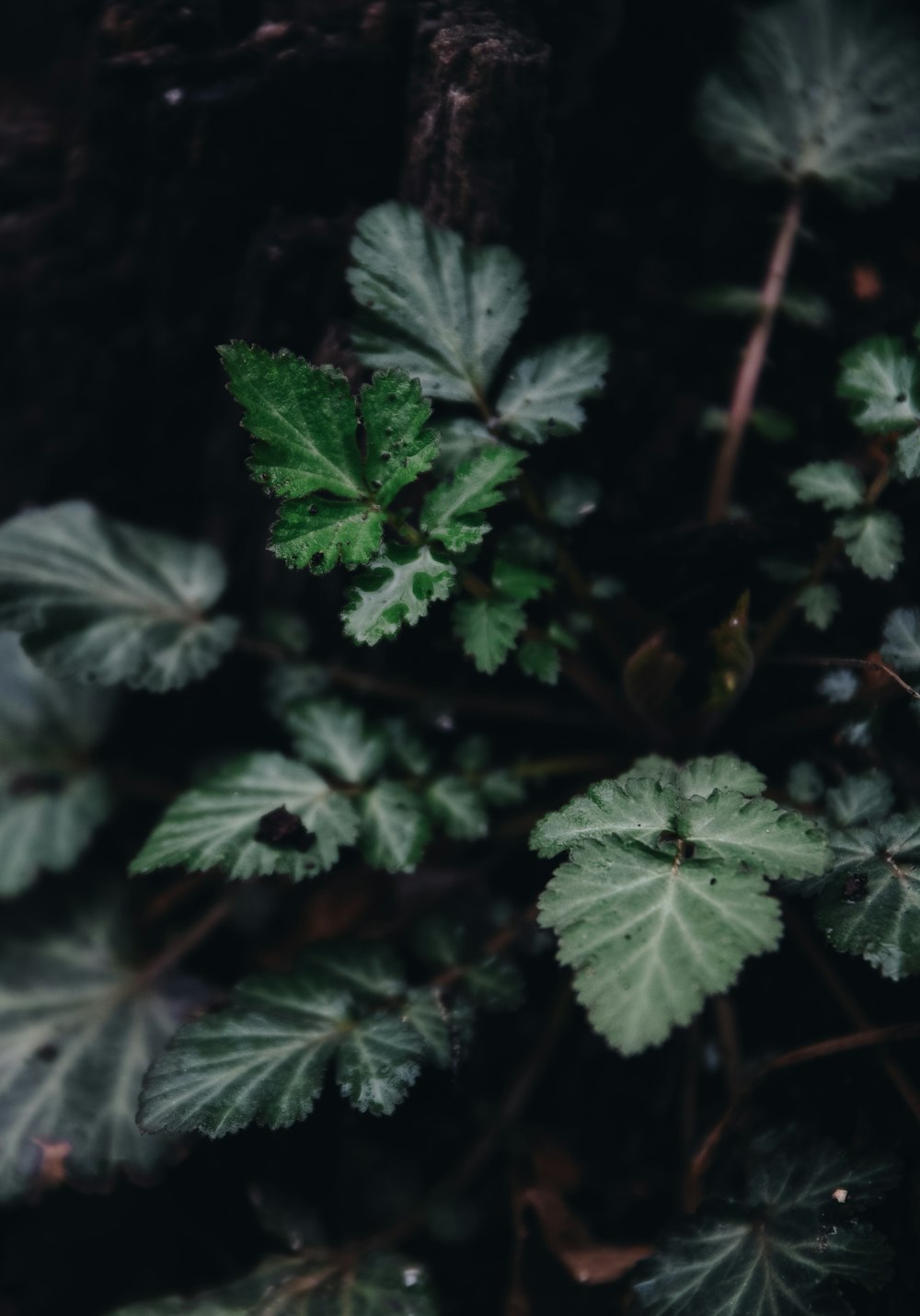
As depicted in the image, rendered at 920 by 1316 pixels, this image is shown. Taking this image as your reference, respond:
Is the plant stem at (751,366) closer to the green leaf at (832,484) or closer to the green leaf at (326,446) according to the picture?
the green leaf at (832,484)

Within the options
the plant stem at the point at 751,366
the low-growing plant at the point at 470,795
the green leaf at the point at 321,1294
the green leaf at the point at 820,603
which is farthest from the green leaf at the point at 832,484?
the green leaf at the point at 321,1294

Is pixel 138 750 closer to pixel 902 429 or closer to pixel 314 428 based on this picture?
pixel 314 428

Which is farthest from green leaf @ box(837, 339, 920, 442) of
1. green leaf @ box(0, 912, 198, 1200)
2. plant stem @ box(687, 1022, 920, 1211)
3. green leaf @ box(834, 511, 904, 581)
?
green leaf @ box(0, 912, 198, 1200)

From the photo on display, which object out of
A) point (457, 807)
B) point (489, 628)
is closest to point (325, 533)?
point (489, 628)

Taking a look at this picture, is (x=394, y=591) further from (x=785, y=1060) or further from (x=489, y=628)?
(x=785, y=1060)

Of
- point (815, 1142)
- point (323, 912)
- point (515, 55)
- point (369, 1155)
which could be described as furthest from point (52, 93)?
point (815, 1142)
